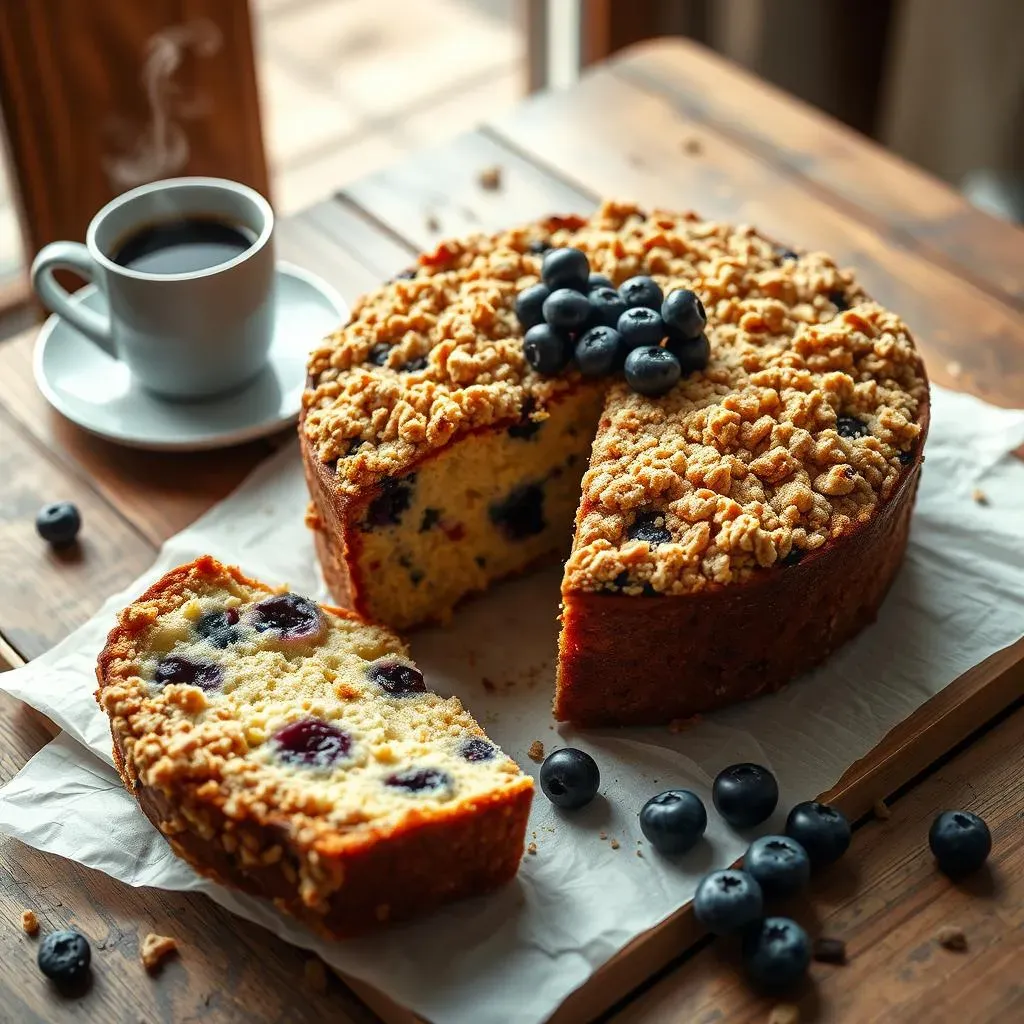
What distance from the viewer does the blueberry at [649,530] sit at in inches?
127

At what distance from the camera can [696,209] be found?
189 inches

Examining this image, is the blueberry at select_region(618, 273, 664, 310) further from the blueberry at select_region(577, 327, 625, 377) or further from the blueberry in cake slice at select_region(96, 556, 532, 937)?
the blueberry in cake slice at select_region(96, 556, 532, 937)

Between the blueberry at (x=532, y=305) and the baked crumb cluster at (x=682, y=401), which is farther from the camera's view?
the blueberry at (x=532, y=305)

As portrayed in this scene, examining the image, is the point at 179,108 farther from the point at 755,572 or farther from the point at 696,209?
the point at 755,572

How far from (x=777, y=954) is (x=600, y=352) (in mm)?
1538

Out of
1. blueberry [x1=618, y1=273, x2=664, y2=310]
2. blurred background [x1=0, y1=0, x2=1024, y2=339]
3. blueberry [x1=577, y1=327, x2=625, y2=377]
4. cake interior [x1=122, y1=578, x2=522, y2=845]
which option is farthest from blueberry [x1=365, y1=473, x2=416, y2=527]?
blurred background [x1=0, y1=0, x2=1024, y2=339]

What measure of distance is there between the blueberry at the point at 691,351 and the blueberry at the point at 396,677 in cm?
106

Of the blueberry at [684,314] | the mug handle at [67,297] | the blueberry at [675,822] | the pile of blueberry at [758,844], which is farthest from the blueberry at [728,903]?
the mug handle at [67,297]

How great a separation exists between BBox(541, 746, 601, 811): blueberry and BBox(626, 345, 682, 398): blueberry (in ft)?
3.13

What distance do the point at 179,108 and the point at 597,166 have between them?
202 centimetres

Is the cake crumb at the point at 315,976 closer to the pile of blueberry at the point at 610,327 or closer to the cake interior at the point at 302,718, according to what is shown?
the cake interior at the point at 302,718

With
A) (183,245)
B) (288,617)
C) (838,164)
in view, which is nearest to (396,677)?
(288,617)

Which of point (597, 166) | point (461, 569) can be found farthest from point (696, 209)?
point (461, 569)

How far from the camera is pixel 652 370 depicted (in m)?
3.44
